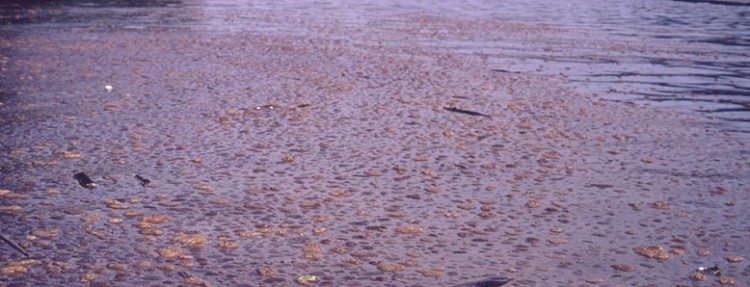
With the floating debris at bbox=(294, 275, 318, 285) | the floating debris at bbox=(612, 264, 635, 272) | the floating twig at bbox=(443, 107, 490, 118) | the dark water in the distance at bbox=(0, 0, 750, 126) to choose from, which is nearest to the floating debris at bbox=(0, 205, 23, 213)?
the floating debris at bbox=(294, 275, 318, 285)

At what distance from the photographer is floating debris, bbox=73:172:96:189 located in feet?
16.8

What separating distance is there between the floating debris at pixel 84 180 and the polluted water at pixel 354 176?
1 cm

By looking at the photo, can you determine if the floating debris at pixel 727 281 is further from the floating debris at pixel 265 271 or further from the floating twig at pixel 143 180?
the floating twig at pixel 143 180

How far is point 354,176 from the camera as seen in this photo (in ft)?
17.9

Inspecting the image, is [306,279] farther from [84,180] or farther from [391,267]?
[84,180]

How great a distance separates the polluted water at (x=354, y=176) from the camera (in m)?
3.98

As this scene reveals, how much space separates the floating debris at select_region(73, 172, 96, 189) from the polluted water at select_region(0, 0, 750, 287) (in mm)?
11

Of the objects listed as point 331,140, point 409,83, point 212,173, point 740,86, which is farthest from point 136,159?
point 740,86

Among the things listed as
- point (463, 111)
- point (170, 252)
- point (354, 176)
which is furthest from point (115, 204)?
point (463, 111)

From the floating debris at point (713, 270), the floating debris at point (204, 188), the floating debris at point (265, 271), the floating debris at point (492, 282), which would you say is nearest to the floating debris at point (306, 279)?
the floating debris at point (265, 271)

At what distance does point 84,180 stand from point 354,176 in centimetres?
156

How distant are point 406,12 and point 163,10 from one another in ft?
17.2

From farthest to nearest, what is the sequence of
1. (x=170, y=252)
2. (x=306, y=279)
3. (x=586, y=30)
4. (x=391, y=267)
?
1. (x=586, y=30)
2. (x=170, y=252)
3. (x=391, y=267)
4. (x=306, y=279)

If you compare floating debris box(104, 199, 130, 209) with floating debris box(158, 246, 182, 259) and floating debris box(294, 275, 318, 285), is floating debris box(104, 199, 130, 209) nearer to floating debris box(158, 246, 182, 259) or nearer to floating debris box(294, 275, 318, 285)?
floating debris box(158, 246, 182, 259)
